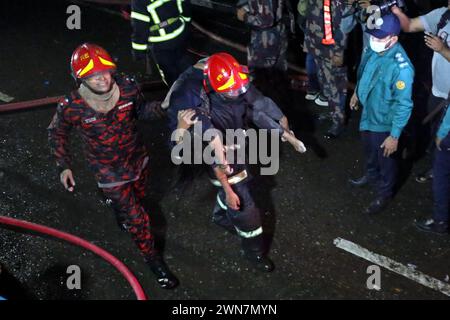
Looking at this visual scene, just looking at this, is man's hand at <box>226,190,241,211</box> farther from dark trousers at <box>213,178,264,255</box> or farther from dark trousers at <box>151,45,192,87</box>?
dark trousers at <box>151,45,192,87</box>

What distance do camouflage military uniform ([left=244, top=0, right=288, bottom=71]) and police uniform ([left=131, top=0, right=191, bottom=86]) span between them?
2.81 feet

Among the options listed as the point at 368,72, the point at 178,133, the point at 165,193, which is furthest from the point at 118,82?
the point at 368,72

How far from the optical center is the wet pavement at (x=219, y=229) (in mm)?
Answer: 4645

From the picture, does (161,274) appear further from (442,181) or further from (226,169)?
(442,181)

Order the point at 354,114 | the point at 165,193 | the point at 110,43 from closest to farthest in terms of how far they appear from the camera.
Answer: the point at 165,193 < the point at 354,114 < the point at 110,43

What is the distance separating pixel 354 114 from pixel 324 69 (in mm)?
940

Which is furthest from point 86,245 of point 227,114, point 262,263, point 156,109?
point 227,114

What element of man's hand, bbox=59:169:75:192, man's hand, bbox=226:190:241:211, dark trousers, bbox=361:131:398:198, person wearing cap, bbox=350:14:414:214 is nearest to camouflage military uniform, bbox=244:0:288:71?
person wearing cap, bbox=350:14:414:214

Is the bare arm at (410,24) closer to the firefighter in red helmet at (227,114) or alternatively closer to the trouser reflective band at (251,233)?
the firefighter in red helmet at (227,114)

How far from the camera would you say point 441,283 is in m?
4.54

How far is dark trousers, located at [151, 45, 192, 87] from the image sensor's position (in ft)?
20.3

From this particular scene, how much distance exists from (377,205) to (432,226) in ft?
1.82

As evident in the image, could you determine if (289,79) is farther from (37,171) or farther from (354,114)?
(37,171)


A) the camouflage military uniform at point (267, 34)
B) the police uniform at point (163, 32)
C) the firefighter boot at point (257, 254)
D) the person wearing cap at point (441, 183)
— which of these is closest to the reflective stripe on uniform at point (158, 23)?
the police uniform at point (163, 32)
